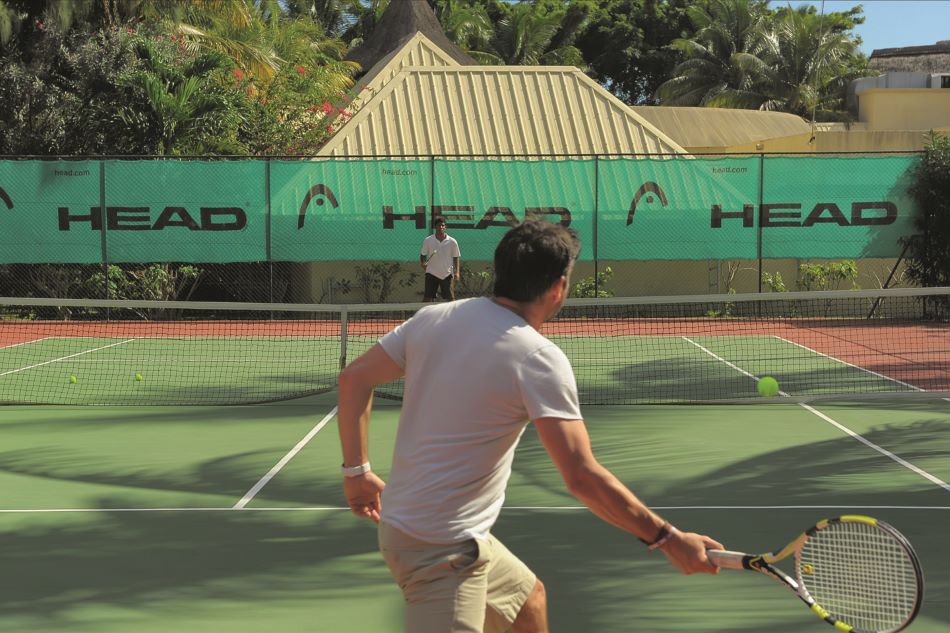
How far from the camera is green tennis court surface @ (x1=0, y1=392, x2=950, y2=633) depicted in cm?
488

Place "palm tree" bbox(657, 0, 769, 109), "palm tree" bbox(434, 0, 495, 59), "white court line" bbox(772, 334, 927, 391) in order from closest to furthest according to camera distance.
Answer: "white court line" bbox(772, 334, 927, 391) → "palm tree" bbox(434, 0, 495, 59) → "palm tree" bbox(657, 0, 769, 109)

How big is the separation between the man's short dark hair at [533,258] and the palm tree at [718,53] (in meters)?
49.1

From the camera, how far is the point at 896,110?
35.8 m

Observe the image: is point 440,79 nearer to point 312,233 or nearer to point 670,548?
point 312,233

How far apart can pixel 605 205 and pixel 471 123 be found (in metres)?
4.01

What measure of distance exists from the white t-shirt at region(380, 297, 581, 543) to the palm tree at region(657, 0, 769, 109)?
1936 inches

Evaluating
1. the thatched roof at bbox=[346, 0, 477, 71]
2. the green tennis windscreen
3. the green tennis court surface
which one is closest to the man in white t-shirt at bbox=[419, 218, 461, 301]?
the green tennis windscreen

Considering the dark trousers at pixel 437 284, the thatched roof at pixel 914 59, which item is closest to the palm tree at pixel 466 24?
the thatched roof at pixel 914 59

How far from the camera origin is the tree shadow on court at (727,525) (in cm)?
486

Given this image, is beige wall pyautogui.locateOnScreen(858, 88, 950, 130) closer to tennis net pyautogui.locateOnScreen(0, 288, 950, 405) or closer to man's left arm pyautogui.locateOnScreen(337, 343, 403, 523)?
tennis net pyautogui.locateOnScreen(0, 288, 950, 405)

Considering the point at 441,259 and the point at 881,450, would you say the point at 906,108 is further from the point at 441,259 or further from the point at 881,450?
the point at 881,450

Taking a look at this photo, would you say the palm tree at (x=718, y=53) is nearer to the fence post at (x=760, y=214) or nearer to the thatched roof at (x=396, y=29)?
the thatched roof at (x=396, y=29)

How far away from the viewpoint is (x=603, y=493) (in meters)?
2.77

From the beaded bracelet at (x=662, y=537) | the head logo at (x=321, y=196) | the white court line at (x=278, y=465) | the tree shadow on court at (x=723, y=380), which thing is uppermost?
the head logo at (x=321, y=196)
